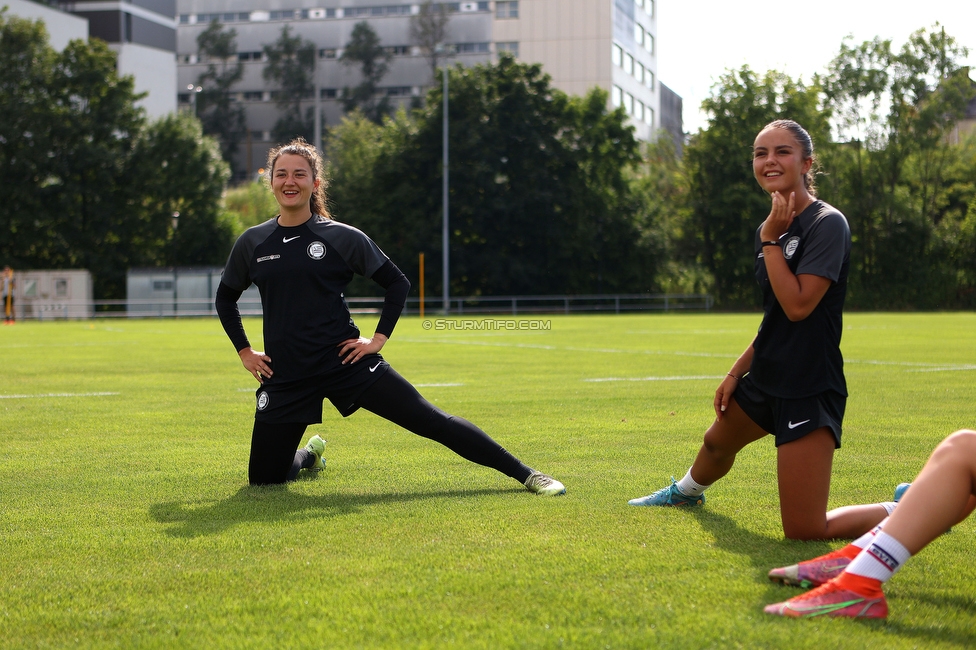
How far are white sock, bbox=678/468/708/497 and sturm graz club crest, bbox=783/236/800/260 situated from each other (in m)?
1.09

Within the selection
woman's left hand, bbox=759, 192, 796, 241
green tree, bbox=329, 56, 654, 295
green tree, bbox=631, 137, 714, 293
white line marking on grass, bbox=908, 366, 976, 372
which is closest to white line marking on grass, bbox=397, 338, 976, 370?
white line marking on grass, bbox=908, 366, 976, 372

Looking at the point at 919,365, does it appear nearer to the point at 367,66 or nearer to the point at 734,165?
the point at 734,165

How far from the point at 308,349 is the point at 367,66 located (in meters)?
84.7

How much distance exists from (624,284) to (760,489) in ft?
150

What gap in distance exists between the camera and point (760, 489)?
5.33 metres

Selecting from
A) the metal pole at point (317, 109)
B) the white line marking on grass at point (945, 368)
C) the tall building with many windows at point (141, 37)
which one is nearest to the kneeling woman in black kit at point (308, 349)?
the white line marking on grass at point (945, 368)

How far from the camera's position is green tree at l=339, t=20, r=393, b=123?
284 ft

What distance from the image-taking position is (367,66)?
87000 mm

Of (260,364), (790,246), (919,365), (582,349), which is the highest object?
(790,246)

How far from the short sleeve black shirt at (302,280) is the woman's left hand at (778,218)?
6.67 ft

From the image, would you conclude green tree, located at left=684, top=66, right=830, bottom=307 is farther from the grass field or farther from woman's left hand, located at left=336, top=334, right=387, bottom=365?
woman's left hand, located at left=336, top=334, right=387, bottom=365

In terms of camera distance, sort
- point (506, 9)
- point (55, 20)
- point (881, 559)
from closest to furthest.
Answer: point (881, 559) → point (55, 20) → point (506, 9)

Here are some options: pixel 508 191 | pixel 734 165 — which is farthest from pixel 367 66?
pixel 734 165

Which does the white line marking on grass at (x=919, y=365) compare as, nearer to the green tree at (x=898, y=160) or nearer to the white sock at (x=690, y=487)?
the white sock at (x=690, y=487)
